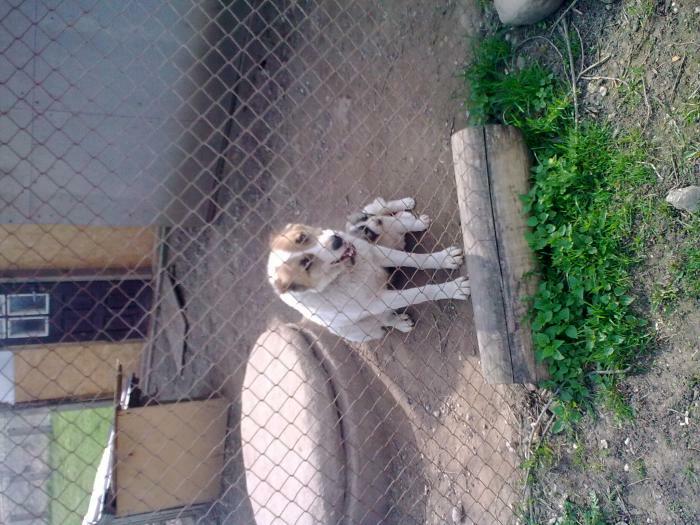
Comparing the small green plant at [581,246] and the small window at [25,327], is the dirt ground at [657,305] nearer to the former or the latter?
the small green plant at [581,246]

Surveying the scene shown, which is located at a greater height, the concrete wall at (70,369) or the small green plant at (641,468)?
the concrete wall at (70,369)

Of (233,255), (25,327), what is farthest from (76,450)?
(233,255)

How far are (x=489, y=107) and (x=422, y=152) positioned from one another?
2.18 ft

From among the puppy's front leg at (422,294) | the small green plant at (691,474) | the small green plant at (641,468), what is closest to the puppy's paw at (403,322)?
the puppy's front leg at (422,294)

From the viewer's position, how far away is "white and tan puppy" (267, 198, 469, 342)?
3322 mm

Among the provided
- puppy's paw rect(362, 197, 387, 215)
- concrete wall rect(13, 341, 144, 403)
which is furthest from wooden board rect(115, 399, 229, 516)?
puppy's paw rect(362, 197, 387, 215)

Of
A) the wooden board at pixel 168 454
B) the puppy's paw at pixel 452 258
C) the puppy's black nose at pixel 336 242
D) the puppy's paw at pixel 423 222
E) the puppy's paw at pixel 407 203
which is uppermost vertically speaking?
the puppy's paw at pixel 407 203

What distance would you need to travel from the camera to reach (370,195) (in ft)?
14.9

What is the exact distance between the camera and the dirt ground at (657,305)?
251cm

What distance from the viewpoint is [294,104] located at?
552cm

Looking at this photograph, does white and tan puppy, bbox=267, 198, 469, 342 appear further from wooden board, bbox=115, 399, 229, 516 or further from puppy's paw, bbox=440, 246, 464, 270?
wooden board, bbox=115, 399, 229, 516

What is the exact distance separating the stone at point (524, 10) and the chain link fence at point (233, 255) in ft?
1.43

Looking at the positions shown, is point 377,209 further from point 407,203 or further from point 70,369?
point 70,369

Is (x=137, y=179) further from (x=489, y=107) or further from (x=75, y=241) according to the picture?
(x=489, y=107)
